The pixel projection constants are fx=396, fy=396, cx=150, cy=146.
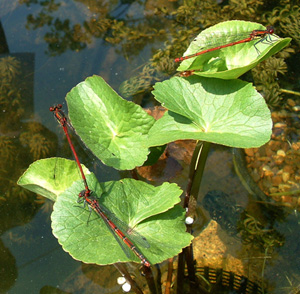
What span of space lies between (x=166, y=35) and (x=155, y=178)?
178 cm

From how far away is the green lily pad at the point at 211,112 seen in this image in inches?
→ 81.2

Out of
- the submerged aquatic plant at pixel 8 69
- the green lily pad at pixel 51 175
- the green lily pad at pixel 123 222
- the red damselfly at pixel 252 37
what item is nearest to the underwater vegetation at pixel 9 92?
the submerged aquatic plant at pixel 8 69

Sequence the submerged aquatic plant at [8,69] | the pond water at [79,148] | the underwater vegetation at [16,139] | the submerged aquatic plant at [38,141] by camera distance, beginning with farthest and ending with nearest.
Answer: the submerged aquatic plant at [8,69] < the submerged aquatic plant at [38,141] < the underwater vegetation at [16,139] < the pond water at [79,148]

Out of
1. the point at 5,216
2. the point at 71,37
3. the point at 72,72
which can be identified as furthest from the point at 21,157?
the point at 71,37

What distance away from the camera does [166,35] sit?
13.7 ft

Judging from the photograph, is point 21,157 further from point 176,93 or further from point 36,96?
point 176,93

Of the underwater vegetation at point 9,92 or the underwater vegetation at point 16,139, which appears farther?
the underwater vegetation at point 9,92

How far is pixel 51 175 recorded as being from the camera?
7.61ft

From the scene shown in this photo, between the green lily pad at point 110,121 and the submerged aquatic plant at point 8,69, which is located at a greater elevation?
the green lily pad at point 110,121

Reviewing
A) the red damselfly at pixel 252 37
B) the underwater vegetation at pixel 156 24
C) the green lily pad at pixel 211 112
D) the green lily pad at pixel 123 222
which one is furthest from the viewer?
the underwater vegetation at pixel 156 24

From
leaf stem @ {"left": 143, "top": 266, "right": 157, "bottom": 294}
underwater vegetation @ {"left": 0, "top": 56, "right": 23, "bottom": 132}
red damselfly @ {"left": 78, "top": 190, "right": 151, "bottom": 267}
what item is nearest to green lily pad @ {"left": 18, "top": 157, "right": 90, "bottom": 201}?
red damselfly @ {"left": 78, "top": 190, "right": 151, "bottom": 267}

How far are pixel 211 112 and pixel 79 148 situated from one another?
145 cm

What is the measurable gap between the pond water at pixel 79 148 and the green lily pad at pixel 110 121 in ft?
2.64

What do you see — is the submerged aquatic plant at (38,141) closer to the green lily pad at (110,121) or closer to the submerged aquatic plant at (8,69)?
the submerged aquatic plant at (8,69)
